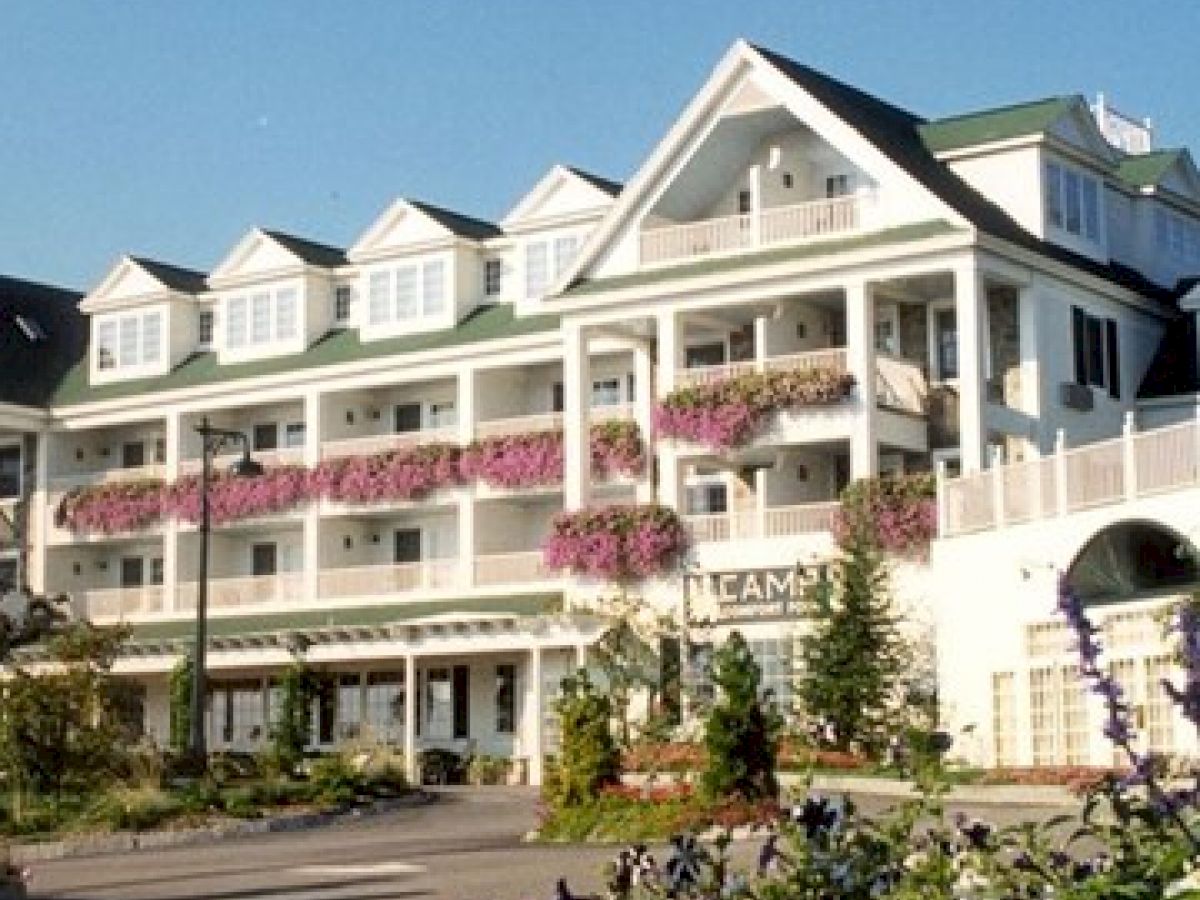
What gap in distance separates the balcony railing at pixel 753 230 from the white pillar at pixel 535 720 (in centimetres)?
820

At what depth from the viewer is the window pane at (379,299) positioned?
153ft

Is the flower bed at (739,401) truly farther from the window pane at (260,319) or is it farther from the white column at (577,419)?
the window pane at (260,319)

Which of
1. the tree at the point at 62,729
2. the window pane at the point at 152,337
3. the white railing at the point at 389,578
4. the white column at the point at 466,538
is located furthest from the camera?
the window pane at the point at 152,337

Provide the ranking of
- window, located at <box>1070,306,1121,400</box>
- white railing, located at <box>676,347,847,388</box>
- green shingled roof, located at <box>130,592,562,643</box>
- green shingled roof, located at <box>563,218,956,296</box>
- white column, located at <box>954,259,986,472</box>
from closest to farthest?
white column, located at <box>954,259,986,472</box> → green shingled roof, located at <box>563,218,956,296</box> → white railing, located at <box>676,347,847,388</box> → window, located at <box>1070,306,1121,400</box> → green shingled roof, located at <box>130,592,562,643</box>

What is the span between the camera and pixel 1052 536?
2756 cm

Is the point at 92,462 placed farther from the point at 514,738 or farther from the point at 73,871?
the point at 73,871

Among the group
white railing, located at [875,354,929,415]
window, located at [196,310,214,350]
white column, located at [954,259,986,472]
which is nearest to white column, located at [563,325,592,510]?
white railing, located at [875,354,929,415]

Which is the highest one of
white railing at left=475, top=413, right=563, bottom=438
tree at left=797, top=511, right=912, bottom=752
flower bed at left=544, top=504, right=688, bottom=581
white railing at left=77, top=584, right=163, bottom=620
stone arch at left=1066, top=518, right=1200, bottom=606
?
white railing at left=475, top=413, right=563, bottom=438

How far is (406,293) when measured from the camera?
4638 centimetres

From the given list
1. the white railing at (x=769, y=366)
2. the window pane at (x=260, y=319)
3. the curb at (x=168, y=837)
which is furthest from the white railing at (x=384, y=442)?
the curb at (x=168, y=837)

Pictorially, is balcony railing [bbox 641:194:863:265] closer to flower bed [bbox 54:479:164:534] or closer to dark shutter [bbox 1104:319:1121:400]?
dark shutter [bbox 1104:319:1121:400]

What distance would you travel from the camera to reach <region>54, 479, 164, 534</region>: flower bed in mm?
48438

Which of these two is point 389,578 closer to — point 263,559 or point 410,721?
point 410,721

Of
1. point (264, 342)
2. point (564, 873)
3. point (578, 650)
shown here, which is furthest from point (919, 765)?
point (264, 342)
